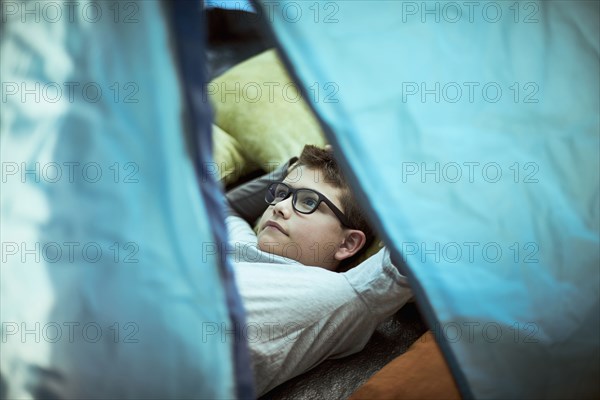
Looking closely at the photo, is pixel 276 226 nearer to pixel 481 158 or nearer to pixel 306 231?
pixel 306 231

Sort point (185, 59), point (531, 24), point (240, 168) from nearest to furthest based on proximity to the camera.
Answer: point (185, 59)
point (531, 24)
point (240, 168)

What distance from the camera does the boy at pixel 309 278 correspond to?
3.98 feet

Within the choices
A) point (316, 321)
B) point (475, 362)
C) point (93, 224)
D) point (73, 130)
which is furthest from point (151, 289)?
point (475, 362)

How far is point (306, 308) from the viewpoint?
122 centimetres

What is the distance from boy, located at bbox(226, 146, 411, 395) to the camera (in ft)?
3.98

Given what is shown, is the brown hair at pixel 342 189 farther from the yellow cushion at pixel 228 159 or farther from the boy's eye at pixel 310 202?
the yellow cushion at pixel 228 159

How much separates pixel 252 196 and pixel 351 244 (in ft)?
1.01

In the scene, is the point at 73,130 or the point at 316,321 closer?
the point at 73,130

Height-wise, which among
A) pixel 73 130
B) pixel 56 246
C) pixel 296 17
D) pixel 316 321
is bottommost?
pixel 316 321

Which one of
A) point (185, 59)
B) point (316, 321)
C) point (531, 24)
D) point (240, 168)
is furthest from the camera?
point (240, 168)

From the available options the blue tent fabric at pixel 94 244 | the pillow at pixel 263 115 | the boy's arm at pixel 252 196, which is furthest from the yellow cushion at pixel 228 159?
the blue tent fabric at pixel 94 244

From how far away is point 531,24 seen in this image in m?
1.00

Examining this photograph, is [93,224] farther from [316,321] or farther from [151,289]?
[316,321]

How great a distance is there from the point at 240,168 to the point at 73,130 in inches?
33.0
